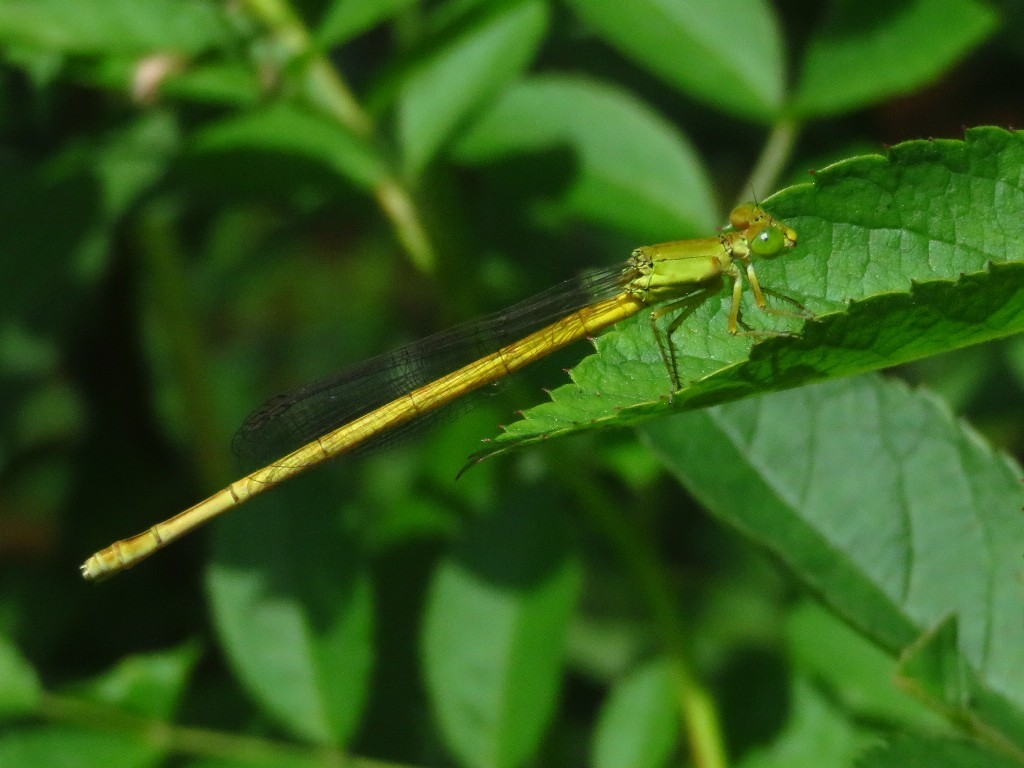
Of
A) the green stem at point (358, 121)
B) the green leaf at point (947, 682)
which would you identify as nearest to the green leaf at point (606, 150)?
the green stem at point (358, 121)

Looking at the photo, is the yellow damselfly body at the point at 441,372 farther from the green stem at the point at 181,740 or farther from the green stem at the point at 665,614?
the green stem at the point at 665,614

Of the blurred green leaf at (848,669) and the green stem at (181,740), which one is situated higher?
the green stem at (181,740)

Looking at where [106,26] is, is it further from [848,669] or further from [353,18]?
[848,669]

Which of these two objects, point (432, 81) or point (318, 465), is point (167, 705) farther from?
point (432, 81)

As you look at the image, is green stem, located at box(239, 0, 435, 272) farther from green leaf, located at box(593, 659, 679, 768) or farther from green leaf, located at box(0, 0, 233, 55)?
green leaf, located at box(593, 659, 679, 768)

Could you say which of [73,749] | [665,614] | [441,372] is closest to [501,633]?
[665,614]

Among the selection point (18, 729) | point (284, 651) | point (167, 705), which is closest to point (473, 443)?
point (284, 651)

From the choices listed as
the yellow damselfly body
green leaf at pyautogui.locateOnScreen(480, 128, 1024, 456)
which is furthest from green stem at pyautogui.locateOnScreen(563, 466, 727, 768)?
green leaf at pyautogui.locateOnScreen(480, 128, 1024, 456)
